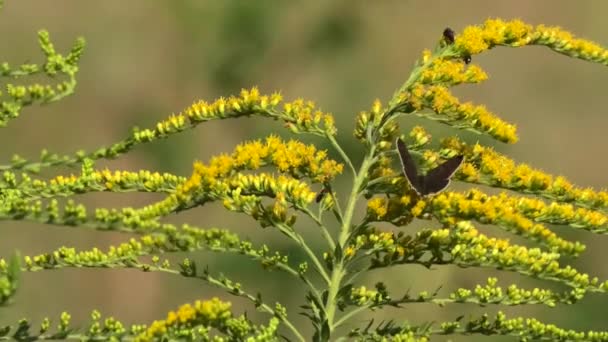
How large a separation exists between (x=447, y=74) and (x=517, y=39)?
0.40 meters

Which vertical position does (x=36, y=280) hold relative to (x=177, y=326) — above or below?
above

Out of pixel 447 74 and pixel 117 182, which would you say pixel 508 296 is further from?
pixel 117 182

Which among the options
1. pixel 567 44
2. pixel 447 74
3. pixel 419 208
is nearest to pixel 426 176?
pixel 419 208

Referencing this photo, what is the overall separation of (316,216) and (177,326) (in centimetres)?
133

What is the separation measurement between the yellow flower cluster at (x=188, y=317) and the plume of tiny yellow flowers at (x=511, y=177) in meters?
1.57

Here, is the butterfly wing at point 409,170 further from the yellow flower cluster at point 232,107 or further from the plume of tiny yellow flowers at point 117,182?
the plume of tiny yellow flowers at point 117,182

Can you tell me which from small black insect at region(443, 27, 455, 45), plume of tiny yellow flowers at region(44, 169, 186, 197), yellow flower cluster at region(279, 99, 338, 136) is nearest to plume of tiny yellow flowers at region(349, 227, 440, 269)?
yellow flower cluster at region(279, 99, 338, 136)

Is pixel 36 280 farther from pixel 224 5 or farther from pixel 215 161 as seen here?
pixel 215 161

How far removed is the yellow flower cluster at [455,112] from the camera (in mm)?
5543

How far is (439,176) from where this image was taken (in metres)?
5.16

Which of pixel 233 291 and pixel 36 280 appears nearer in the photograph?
pixel 233 291

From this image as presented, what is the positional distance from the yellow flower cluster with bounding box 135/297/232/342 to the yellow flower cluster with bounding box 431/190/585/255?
3.98ft

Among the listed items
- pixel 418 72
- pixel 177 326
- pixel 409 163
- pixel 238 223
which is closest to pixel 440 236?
pixel 409 163

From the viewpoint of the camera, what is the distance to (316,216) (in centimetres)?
558
